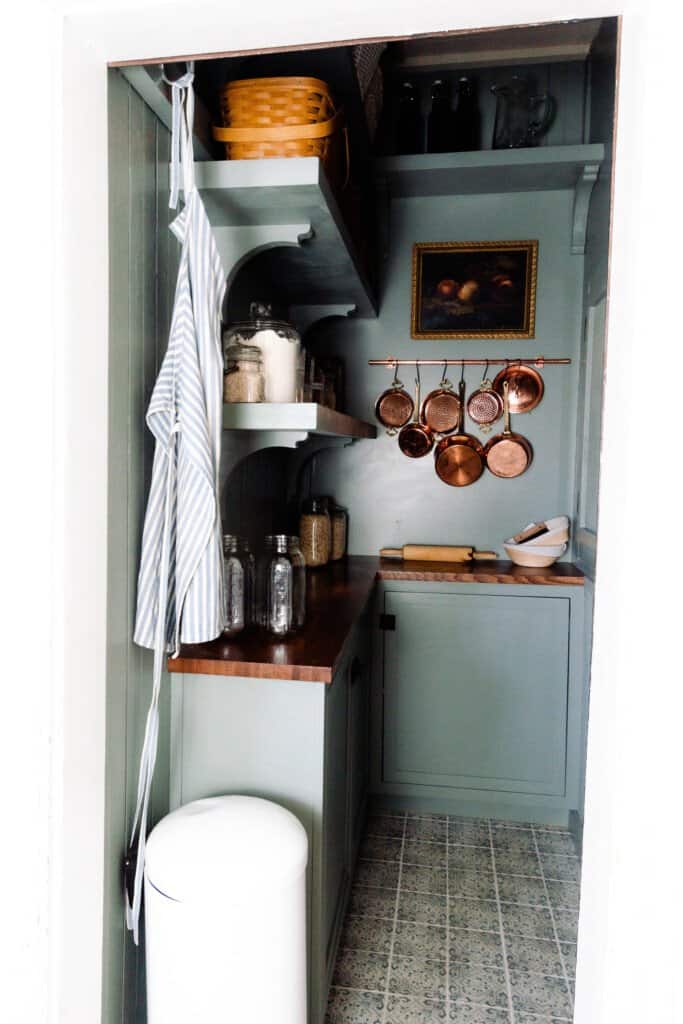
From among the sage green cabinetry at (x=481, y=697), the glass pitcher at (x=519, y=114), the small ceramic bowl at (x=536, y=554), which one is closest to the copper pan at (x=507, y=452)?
the small ceramic bowl at (x=536, y=554)

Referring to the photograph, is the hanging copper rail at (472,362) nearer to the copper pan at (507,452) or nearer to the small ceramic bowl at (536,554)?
the copper pan at (507,452)

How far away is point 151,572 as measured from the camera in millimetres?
1409

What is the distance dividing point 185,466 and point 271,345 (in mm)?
426

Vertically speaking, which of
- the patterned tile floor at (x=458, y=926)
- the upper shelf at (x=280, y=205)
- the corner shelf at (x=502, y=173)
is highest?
the corner shelf at (x=502, y=173)

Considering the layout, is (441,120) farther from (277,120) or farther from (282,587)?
(282,587)

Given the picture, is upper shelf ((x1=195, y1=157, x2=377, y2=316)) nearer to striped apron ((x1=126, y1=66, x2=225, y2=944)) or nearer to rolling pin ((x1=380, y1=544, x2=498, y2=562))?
striped apron ((x1=126, y1=66, x2=225, y2=944))

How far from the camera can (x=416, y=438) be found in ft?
10.4

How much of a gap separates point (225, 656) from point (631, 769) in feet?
2.88

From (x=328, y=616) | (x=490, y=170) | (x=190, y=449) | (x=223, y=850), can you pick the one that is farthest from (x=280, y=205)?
(x=490, y=170)

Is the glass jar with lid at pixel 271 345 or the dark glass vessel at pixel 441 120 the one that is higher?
the dark glass vessel at pixel 441 120

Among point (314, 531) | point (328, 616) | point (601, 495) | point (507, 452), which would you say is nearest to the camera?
point (601, 495)

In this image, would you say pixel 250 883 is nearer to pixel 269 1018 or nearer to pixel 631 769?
pixel 269 1018

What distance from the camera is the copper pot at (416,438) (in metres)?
3.16

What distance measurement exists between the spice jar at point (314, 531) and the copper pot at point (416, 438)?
54 cm
